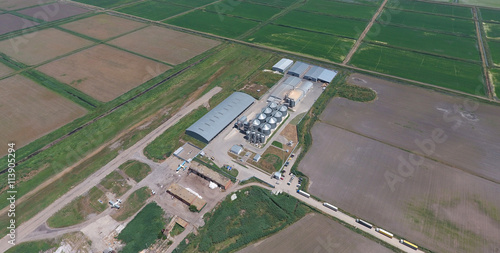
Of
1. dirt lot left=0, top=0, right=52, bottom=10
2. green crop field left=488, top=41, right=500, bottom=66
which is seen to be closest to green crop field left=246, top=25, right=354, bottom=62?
green crop field left=488, top=41, right=500, bottom=66

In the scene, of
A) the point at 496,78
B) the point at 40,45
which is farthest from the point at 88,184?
the point at 496,78

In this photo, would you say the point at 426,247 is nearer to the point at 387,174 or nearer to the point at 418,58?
the point at 387,174

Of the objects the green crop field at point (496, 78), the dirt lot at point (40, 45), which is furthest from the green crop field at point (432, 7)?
the dirt lot at point (40, 45)

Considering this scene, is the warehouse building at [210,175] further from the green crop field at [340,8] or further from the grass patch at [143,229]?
the green crop field at [340,8]

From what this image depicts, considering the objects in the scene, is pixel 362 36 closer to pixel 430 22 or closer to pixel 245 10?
pixel 430 22

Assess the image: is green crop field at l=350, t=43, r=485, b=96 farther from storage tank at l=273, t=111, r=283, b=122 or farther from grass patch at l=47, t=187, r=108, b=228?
grass patch at l=47, t=187, r=108, b=228

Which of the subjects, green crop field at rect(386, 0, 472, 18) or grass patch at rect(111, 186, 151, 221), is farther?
green crop field at rect(386, 0, 472, 18)
